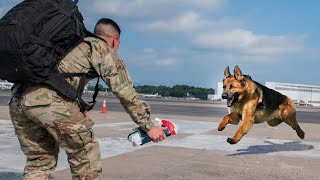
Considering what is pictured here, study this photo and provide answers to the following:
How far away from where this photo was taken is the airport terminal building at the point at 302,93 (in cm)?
9490

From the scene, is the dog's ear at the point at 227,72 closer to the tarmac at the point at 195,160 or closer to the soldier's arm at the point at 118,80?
the tarmac at the point at 195,160

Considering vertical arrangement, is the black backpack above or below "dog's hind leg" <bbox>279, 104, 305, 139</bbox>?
above

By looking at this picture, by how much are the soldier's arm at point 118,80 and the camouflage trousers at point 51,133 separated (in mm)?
347

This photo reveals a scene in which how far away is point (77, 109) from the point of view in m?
3.47

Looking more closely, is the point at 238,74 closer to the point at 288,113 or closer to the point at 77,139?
the point at 288,113

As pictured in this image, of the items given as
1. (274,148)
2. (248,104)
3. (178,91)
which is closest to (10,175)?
(248,104)

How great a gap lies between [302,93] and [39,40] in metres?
108

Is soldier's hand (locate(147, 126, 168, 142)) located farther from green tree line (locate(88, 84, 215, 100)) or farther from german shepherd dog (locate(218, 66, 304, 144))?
green tree line (locate(88, 84, 215, 100))

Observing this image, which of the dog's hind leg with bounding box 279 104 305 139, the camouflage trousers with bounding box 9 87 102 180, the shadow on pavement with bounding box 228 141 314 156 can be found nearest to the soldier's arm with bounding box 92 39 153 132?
the camouflage trousers with bounding box 9 87 102 180

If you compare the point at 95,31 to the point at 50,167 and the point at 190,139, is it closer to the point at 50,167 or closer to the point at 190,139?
the point at 50,167

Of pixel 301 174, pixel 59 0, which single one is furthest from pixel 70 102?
pixel 301 174

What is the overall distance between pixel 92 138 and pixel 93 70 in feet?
1.78

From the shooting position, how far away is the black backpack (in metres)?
3.08

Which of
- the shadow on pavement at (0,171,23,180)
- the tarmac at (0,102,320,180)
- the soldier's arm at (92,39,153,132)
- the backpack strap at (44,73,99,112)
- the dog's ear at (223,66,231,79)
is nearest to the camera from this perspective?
the backpack strap at (44,73,99,112)
